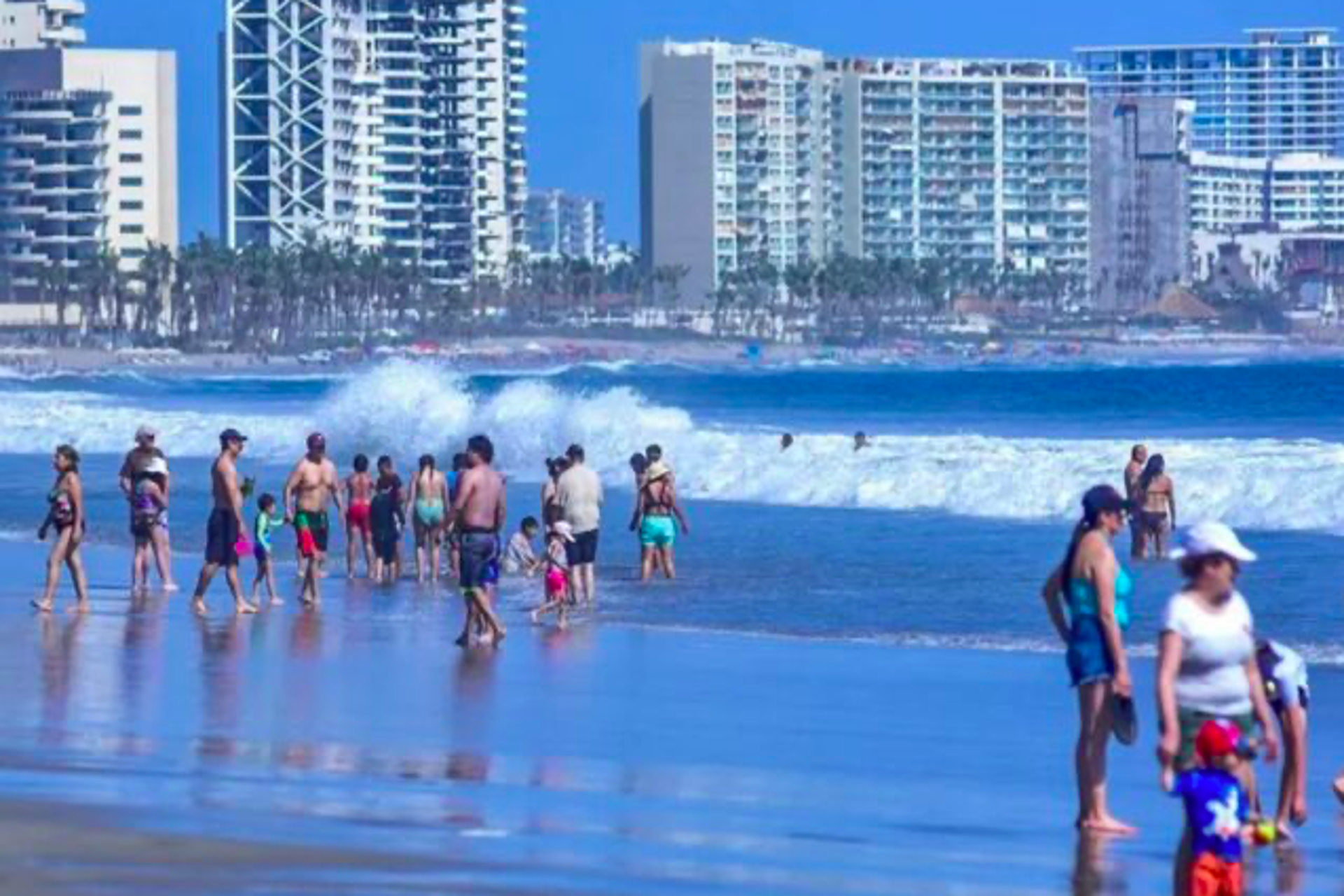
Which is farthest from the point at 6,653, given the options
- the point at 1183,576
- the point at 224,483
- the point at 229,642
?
the point at 1183,576

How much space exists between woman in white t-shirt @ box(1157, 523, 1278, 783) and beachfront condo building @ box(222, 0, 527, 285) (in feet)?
526

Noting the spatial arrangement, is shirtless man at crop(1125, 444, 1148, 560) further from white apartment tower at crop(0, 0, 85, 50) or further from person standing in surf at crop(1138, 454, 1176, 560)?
white apartment tower at crop(0, 0, 85, 50)

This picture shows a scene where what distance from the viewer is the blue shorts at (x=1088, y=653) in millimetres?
10766

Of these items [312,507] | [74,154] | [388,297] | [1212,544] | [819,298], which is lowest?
[312,507]

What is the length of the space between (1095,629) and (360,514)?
1427cm

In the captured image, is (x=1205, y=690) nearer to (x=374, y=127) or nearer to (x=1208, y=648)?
(x=1208, y=648)

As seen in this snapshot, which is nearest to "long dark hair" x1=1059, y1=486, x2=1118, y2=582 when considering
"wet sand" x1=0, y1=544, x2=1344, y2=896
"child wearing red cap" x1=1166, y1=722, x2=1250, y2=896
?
"wet sand" x1=0, y1=544, x2=1344, y2=896

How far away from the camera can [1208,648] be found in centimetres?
902

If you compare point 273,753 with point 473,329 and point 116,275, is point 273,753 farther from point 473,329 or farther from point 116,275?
point 473,329

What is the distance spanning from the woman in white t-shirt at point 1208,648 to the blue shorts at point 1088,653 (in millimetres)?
1621

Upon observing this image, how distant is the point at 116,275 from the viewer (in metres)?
149

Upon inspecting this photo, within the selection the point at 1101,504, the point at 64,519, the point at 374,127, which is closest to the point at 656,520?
the point at 64,519

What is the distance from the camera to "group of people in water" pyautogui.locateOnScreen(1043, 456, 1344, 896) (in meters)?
8.69

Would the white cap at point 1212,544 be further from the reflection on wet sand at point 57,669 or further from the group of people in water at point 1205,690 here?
the reflection on wet sand at point 57,669
